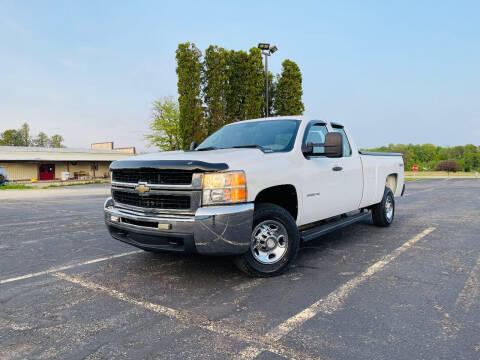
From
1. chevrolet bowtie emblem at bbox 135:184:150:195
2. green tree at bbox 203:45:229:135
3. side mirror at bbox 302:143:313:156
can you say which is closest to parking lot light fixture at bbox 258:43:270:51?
green tree at bbox 203:45:229:135

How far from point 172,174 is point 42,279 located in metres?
2.03

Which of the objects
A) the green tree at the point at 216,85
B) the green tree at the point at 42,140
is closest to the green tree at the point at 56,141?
the green tree at the point at 42,140

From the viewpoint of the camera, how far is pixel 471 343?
2.44 meters

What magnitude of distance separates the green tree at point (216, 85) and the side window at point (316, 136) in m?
26.2

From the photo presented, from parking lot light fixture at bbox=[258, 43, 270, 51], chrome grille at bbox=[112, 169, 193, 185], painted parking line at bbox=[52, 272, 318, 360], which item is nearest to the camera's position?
painted parking line at bbox=[52, 272, 318, 360]

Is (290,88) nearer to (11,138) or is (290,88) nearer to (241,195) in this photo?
(241,195)

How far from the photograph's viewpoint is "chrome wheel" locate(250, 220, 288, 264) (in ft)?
12.2

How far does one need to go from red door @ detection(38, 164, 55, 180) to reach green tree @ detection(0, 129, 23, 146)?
64.3 meters

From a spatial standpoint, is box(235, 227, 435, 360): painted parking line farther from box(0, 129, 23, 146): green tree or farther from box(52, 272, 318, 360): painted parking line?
box(0, 129, 23, 146): green tree

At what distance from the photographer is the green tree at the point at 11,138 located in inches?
3578

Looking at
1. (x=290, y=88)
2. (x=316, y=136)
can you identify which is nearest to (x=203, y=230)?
(x=316, y=136)

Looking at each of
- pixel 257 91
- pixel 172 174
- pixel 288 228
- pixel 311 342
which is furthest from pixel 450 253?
pixel 257 91

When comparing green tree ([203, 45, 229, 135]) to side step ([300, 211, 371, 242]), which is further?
green tree ([203, 45, 229, 135])

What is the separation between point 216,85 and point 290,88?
321 inches
